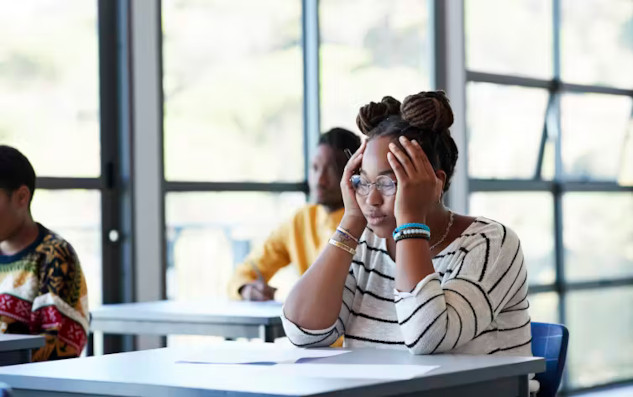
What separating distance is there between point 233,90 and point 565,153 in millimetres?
2489

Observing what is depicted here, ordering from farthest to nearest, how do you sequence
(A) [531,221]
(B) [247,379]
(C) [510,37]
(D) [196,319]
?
(A) [531,221] < (C) [510,37] < (D) [196,319] < (B) [247,379]

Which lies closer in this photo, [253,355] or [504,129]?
[253,355]

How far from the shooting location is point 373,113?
229cm

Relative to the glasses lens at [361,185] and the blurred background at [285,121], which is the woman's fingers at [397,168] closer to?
the glasses lens at [361,185]

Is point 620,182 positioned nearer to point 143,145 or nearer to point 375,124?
point 143,145

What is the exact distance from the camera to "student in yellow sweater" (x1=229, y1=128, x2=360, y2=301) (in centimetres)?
397

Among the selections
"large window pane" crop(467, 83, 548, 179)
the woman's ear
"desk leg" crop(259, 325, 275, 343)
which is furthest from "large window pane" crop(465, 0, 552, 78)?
the woman's ear

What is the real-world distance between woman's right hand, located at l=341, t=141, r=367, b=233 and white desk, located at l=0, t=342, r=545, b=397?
297 mm

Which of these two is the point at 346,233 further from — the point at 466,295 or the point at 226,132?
the point at 226,132

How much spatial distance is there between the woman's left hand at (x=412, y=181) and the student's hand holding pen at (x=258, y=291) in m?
1.81

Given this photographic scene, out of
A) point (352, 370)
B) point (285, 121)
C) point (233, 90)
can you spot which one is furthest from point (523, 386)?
point (285, 121)

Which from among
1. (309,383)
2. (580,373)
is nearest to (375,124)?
(309,383)

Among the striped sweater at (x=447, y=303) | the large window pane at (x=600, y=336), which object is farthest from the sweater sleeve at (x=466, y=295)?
the large window pane at (x=600, y=336)

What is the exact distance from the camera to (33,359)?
2863mm
